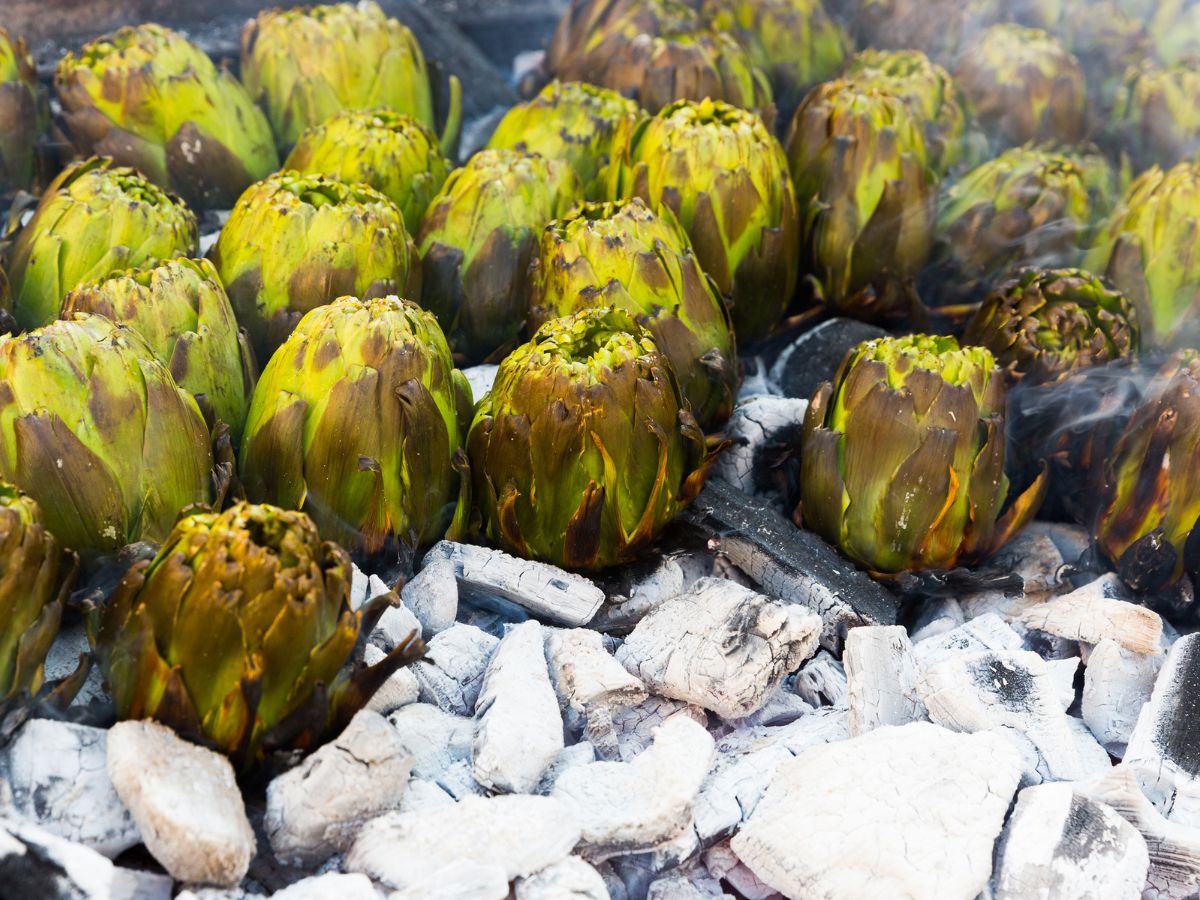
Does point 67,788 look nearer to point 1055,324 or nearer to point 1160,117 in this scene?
point 1055,324

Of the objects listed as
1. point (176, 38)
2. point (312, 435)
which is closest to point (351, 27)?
point (176, 38)

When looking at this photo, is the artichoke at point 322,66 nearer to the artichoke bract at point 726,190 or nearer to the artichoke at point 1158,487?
the artichoke bract at point 726,190

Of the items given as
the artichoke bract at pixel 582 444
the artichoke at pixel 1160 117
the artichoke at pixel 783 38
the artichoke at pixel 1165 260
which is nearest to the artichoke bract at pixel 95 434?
the artichoke bract at pixel 582 444

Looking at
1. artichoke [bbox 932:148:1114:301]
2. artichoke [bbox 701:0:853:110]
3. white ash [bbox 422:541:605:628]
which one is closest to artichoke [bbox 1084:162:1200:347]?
artichoke [bbox 932:148:1114:301]

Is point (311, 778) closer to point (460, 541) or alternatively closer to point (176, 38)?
point (460, 541)

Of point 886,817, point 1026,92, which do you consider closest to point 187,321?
point 886,817
